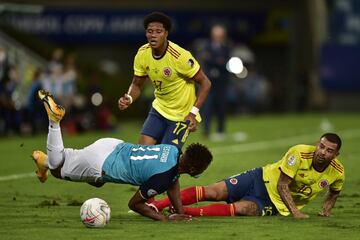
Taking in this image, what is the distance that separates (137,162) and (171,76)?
6.72 feet

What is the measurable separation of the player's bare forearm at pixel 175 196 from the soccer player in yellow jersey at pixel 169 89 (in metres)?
1.41

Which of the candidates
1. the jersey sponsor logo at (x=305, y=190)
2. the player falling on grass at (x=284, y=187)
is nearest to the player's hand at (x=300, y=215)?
the player falling on grass at (x=284, y=187)

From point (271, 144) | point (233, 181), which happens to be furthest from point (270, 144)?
point (233, 181)

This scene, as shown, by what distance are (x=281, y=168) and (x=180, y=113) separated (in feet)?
6.52

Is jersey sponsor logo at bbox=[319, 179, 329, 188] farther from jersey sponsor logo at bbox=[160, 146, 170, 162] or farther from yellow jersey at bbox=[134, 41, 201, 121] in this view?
yellow jersey at bbox=[134, 41, 201, 121]

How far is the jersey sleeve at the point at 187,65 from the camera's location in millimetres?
14797

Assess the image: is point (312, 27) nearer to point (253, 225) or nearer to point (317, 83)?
point (317, 83)

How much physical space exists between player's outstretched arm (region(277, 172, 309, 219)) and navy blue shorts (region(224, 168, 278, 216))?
0.52 m

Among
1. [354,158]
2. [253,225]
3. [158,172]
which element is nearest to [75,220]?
[158,172]

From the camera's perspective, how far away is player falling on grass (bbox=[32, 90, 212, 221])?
1289cm

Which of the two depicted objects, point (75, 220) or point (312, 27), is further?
point (312, 27)

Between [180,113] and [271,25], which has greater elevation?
[271,25]

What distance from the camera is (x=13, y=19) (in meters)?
43.9


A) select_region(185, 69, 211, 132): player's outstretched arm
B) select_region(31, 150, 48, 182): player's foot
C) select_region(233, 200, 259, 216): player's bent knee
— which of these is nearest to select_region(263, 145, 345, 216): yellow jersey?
select_region(233, 200, 259, 216): player's bent knee
